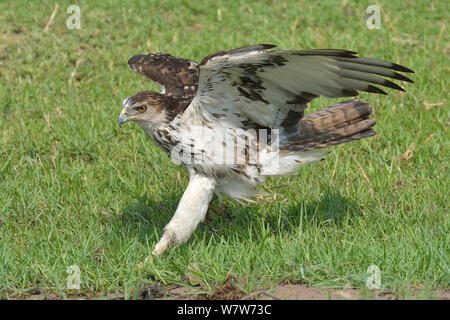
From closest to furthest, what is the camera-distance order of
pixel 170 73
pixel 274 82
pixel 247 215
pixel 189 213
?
1. pixel 274 82
2. pixel 189 213
3. pixel 247 215
4. pixel 170 73

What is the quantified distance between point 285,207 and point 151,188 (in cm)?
128

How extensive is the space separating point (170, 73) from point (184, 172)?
1033mm

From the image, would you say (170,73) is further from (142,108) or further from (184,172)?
(184,172)

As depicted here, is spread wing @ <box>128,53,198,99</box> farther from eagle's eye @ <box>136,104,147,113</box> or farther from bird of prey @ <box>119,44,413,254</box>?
eagle's eye @ <box>136,104,147,113</box>

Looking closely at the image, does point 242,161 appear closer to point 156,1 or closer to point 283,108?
point 283,108

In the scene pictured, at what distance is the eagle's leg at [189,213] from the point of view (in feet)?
17.0

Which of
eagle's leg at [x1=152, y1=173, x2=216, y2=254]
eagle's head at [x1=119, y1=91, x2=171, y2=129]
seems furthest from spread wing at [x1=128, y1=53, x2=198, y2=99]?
eagle's leg at [x1=152, y1=173, x2=216, y2=254]

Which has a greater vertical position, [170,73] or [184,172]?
[170,73]

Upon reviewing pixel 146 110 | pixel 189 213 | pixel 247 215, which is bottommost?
pixel 247 215

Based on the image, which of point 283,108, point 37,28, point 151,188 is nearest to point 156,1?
point 37,28

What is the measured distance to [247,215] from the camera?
5973 millimetres

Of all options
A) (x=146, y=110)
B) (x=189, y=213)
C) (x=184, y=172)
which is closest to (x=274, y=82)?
(x=146, y=110)

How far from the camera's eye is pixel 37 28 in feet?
30.8

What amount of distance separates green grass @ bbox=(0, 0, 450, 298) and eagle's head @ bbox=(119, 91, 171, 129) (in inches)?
35.6
